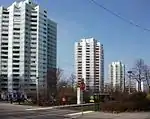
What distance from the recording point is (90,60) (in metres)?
104

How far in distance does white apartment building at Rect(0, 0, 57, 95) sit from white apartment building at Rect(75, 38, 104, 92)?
20.6 m

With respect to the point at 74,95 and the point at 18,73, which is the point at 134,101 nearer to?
the point at 74,95

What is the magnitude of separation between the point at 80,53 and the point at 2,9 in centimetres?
4436

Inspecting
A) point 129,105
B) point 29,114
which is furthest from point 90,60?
point 29,114

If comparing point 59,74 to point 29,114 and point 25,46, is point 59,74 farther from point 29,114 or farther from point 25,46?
point 29,114

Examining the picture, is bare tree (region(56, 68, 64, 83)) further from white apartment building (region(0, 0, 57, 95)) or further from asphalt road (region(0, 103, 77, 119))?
asphalt road (region(0, 103, 77, 119))

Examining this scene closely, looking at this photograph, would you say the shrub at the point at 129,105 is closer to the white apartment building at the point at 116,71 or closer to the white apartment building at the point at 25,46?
the white apartment building at the point at 116,71

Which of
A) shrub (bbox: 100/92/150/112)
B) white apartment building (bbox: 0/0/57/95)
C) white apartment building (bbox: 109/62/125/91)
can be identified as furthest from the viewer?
white apartment building (bbox: 0/0/57/95)

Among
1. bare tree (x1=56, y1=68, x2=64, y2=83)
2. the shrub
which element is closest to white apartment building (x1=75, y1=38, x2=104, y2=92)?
bare tree (x1=56, y1=68, x2=64, y2=83)

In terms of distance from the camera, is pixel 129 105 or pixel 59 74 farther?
pixel 59 74

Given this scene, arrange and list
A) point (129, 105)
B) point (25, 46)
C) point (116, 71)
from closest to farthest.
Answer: point (129, 105) < point (116, 71) < point (25, 46)

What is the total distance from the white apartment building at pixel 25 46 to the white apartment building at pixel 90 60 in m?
20.6

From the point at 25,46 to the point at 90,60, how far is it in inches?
1445

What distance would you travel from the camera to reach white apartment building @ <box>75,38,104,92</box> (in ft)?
334
